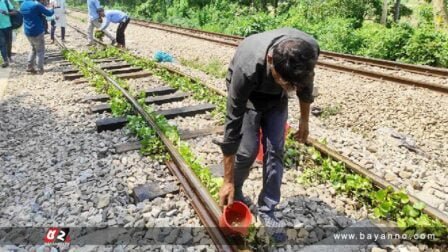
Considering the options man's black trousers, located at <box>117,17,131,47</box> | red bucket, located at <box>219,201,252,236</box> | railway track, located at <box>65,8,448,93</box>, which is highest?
man's black trousers, located at <box>117,17,131,47</box>

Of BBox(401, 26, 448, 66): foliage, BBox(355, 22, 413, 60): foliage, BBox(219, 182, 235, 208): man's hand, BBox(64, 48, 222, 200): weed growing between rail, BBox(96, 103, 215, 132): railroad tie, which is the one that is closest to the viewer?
BBox(219, 182, 235, 208): man's hand

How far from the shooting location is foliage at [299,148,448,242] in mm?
3006

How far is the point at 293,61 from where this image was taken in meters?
2.14

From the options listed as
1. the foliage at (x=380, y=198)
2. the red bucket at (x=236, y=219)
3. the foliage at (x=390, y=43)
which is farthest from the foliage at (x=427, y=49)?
the red bucket at (x=236, y=219)

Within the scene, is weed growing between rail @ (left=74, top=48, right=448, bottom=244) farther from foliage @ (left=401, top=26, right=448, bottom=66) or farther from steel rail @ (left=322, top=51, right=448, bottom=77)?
foliage @ (left=401, top=26, right=448, bottom=66)

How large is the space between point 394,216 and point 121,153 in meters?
3.11

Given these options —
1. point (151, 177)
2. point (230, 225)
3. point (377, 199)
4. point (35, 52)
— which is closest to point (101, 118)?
point (151, 177)

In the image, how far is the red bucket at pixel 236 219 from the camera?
287 cm

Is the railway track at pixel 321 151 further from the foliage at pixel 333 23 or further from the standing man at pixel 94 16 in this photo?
the foliage at pixel 333 23

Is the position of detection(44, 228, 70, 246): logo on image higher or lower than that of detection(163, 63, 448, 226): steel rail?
lower

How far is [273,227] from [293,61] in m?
1.63

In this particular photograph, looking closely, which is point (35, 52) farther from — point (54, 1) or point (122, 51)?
point (54, 1)

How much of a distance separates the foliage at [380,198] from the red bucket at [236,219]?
116 centimetres

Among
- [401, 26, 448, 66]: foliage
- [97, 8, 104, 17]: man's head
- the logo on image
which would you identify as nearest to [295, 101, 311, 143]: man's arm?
the logo on image
